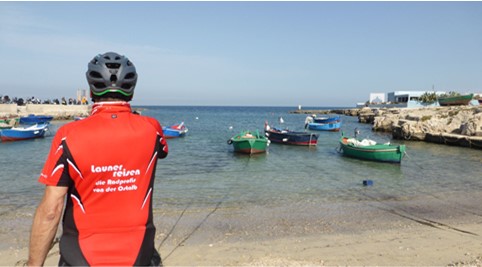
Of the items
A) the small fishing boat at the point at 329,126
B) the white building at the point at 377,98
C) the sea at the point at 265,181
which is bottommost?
the small fishing boat at the point at 329,126

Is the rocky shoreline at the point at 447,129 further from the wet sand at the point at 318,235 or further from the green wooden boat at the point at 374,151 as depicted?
the wet sand at the point at 318,235

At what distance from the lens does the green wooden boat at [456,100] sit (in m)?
58.1

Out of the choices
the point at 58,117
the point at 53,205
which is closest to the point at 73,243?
the point at 53,205

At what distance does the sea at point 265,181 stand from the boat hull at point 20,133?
5588 mm

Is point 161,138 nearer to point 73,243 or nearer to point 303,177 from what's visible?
point 73,243

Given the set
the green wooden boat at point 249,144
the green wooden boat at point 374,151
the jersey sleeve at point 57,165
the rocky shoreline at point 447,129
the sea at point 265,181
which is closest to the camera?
the jersey sleeve at point 57,165

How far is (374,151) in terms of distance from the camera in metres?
24.2

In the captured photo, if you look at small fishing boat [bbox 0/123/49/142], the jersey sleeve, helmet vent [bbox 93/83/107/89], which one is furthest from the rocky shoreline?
small fishing boat [bbox 0/123/49/142]

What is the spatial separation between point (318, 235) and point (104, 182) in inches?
300

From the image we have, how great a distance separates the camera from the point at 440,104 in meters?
65.8

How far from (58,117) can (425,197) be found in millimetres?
66272

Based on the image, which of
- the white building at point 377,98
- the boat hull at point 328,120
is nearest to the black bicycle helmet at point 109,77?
the boat hull at point 328,120

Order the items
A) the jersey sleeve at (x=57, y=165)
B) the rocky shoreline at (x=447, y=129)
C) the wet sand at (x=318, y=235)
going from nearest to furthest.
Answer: the jersey sleeve at (x=57, y=165) → the wet sand at (x=318, y=235) → the rocky shoreline at (x=447, y=129)

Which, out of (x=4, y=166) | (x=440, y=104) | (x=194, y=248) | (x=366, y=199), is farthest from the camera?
(x=440, y=104)
